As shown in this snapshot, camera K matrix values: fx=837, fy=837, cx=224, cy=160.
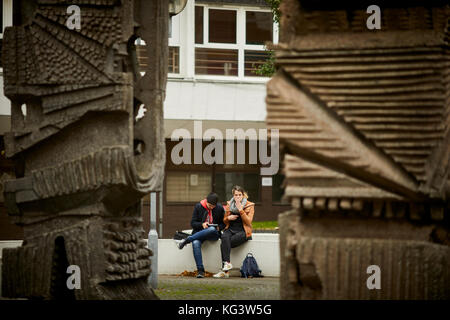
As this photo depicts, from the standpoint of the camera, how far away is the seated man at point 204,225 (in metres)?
14.7

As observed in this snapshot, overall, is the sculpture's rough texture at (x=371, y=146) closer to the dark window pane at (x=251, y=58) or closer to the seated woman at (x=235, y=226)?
the seated woman at (x=235, y=226)

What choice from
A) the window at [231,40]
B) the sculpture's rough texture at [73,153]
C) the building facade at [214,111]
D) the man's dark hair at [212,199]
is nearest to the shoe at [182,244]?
the man's dark hair at [212,199]

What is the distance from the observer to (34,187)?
855cm

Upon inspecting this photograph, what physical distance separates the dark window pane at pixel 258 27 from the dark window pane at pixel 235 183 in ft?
12.2

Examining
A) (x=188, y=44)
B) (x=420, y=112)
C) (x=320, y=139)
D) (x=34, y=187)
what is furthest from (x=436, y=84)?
(x=188, y=44)

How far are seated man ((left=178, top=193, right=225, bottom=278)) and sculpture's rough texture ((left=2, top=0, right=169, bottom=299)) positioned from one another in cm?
579

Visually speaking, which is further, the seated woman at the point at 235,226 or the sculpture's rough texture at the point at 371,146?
the seated woman at the point at 235,226

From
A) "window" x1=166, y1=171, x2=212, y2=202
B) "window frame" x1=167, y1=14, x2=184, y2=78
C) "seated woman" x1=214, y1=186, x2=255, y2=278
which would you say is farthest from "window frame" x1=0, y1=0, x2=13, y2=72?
"seated woman" x1=214, y1=186, x2=255, y2=278

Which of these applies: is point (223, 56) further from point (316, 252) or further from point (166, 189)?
point (316, 252)

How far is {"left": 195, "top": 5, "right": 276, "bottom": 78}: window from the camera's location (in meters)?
22.7

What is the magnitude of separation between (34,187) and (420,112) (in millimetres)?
5102

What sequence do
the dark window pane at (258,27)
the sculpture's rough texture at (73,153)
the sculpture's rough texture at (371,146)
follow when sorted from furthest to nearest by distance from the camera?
the dark window pane at (258,27), the sculpture's rough texture at (73,153), the sculpture's rough texture at (371,146)

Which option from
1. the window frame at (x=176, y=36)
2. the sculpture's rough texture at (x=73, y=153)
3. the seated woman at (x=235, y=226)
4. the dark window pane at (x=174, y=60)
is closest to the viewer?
the sculpture's rough texture at (x=73, y=153)

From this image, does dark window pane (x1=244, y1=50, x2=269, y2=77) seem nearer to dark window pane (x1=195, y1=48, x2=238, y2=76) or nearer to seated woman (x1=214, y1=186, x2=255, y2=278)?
dark window pane (x1=195, y1=48, x2=238, y2=76)
